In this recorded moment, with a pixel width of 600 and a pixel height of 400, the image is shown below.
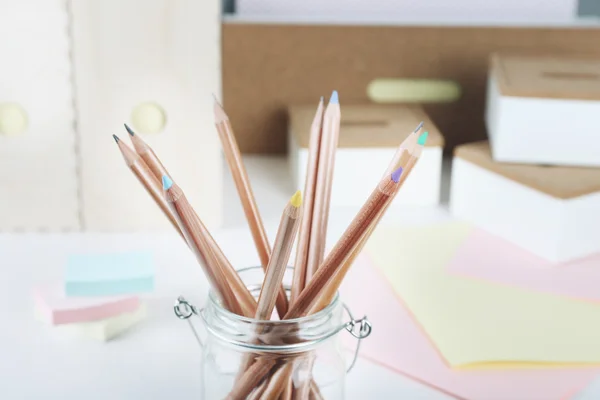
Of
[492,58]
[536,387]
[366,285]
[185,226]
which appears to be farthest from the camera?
[492,58]

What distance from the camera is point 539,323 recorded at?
568mm

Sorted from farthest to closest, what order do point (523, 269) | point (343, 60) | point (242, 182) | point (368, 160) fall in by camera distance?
1. point (343, 60)
2. point (368, 160)
3. point (523, 269)
4. point (242, 182)

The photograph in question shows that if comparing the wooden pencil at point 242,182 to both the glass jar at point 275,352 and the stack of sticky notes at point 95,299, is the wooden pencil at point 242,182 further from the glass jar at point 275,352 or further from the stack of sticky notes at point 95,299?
the stack of sticky notes at point 95,299

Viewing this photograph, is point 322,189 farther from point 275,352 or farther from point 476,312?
point 476,312

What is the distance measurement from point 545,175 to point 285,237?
1.36 feet

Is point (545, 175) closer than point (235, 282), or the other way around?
point (235, 282)

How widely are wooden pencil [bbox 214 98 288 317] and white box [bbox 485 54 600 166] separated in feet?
1.19

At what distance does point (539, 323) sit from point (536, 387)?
0.08 meters

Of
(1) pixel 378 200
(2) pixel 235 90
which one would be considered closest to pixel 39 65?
(2) pixel 235 90

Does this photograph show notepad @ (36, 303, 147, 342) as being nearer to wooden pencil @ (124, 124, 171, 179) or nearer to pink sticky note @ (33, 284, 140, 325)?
pink sticky note @ (33, 284, 140, 325)

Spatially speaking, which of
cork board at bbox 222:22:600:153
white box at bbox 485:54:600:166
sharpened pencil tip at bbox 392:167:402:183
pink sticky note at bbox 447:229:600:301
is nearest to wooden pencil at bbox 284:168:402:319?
sharpened pencil tip at bbox 392:167:402:183

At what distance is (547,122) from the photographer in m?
0.73

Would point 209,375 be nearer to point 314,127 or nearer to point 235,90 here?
point 314,127

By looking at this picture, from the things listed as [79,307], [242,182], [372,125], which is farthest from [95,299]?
[372,125]
